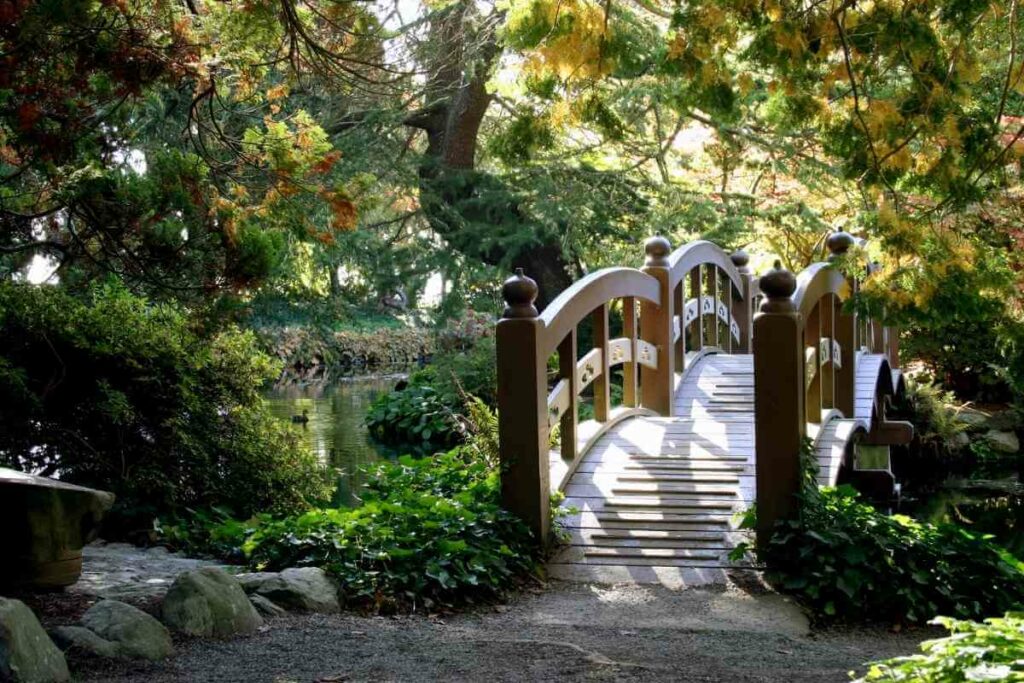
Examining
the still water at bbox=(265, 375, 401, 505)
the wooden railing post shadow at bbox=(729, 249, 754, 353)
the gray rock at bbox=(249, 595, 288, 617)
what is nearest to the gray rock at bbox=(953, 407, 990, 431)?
the wooden railing post shadow at bbox=(729, 249, 754, 353)

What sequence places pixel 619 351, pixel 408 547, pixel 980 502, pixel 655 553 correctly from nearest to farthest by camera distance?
1. pixel 408 547
2. pixel 655 553
3. pixel 619 351
4. pixel 980 502

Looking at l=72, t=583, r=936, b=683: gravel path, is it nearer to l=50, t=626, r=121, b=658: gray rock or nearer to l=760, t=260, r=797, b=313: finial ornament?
l=50, t=626, r=121, b=658: gray rock

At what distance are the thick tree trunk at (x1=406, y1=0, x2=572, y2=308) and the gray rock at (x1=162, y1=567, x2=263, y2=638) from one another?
9.86 metres

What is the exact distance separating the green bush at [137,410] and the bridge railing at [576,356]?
188 cm

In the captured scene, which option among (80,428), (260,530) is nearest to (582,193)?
(80,428)

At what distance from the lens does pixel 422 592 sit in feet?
16.7

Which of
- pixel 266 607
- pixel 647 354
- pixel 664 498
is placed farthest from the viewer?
pixel 647 354

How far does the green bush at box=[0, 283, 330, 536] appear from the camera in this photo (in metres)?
6.79

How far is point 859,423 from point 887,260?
337 centimetres

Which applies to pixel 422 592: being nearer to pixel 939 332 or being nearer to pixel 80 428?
pixel 80 428

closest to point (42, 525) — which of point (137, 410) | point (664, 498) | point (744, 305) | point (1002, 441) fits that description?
point (137, 410)

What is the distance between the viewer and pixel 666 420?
8055 mm

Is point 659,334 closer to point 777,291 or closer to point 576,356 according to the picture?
point 576,356

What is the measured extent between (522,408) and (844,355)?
4.54 meters
